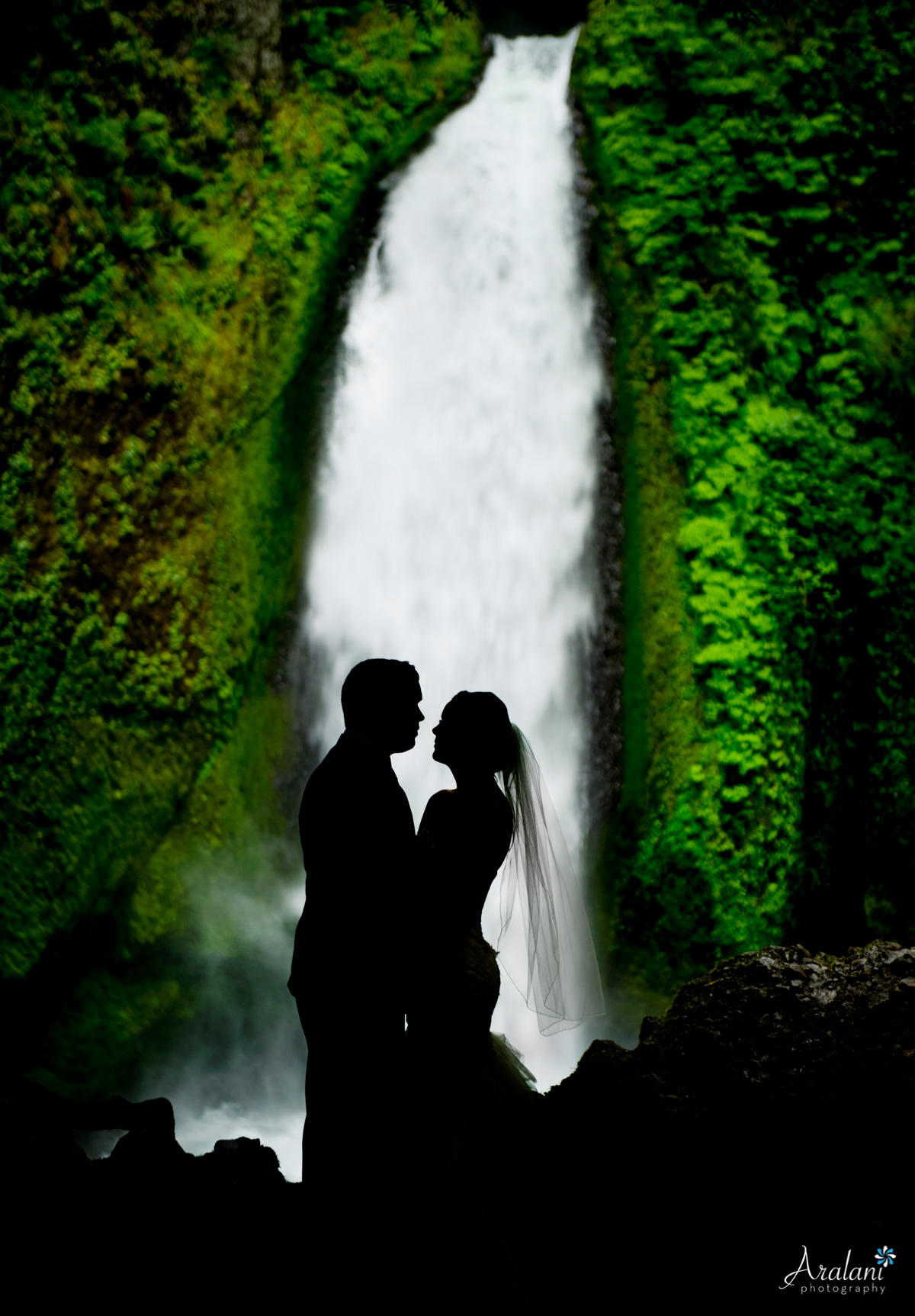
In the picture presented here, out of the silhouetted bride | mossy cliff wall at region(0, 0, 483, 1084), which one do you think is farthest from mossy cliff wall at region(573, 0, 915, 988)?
the silhouetted bride

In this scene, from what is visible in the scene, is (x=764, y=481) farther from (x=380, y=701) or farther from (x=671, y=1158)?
(x=671, y=1158)

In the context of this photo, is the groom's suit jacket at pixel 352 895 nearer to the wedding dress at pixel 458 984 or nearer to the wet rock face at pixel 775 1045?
the wedding dress at pixel 458 984

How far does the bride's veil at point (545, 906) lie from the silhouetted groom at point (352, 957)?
58cm

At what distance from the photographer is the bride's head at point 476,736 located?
8.38 ft

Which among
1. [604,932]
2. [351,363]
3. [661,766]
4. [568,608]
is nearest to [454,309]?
[351,363]

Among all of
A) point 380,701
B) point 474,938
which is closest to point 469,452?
point 380,701

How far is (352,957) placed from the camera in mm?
2211

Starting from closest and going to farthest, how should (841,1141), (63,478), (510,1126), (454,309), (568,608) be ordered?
1. (841,1141)
2. (510,1126)
3. (63,478)
4. (568,608)
5. (454,309)

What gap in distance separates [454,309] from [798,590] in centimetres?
380

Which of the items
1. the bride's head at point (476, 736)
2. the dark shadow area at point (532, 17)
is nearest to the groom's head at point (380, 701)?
the bride's head at point (476, 736)

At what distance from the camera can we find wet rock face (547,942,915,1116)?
2.39m

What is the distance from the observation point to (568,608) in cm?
664

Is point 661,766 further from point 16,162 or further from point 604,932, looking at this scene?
point 16,162

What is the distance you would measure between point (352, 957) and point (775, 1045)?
4.81 feet
